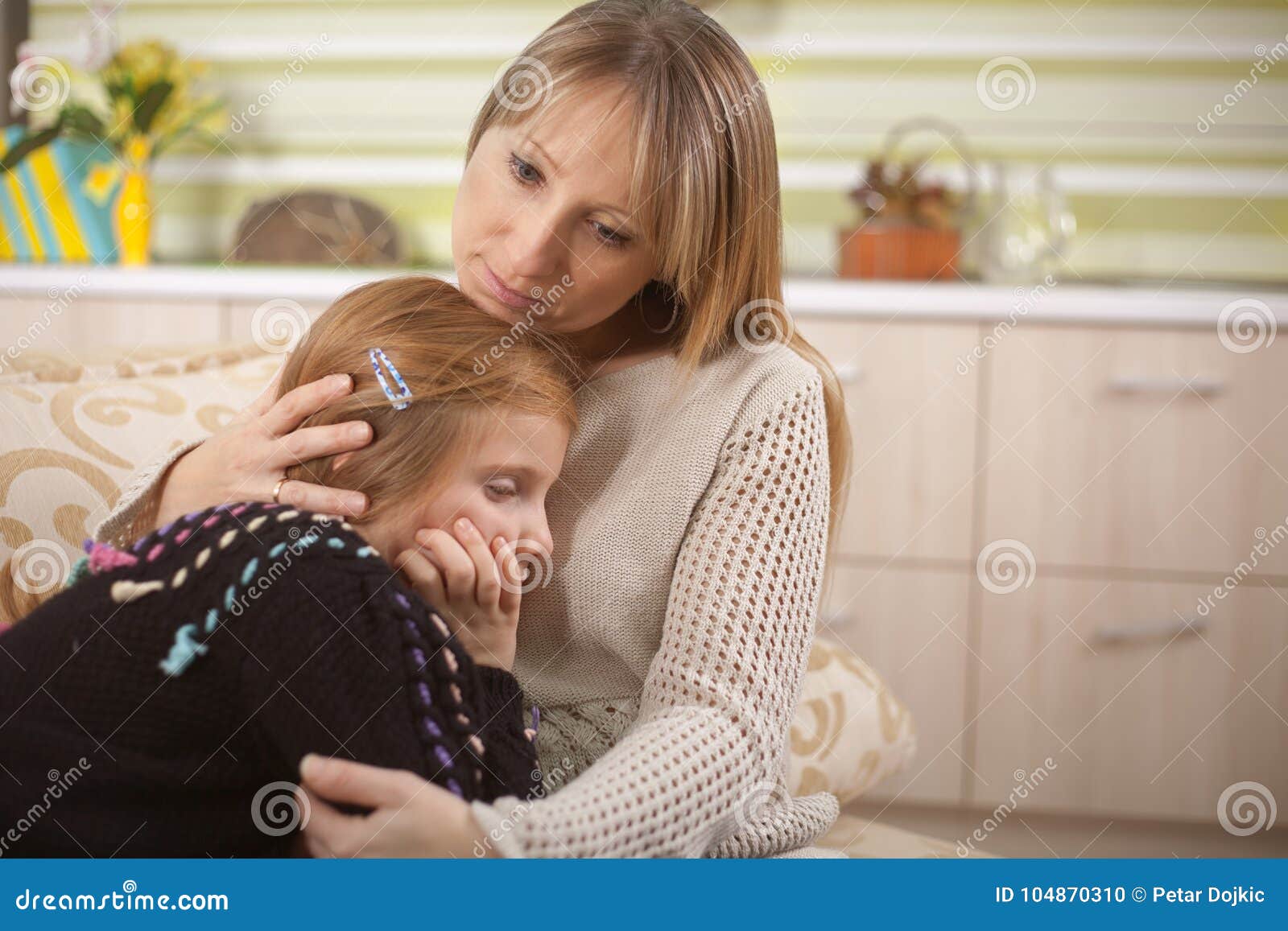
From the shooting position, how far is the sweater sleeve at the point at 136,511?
1.16 m

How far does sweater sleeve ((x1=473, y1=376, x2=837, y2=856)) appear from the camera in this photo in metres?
0.85

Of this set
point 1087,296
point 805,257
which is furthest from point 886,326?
point 805,257

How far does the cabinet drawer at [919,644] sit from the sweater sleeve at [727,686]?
1.17 metres

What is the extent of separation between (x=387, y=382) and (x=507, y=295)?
209 mm

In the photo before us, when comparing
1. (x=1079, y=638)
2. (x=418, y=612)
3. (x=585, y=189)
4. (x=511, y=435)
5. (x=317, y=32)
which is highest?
(x=317, y=32)

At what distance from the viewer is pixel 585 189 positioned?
1.12m

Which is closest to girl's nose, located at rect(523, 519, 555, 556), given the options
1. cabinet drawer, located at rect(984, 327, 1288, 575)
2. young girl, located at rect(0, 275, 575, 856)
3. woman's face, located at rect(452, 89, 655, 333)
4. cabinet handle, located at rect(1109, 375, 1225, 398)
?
young girl, located at rect(0, 275, 575, 856)

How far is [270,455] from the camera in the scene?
3.33 ft

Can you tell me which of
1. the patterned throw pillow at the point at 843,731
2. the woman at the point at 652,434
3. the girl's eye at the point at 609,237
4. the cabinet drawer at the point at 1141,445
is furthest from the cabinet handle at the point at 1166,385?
the girl's eye at the point at 609,237

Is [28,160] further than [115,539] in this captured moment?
Yes

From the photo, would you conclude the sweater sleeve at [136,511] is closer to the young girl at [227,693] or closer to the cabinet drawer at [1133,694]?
the young girl at [227,693]

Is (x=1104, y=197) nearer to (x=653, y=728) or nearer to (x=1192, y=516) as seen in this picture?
(x=1192, y=516)

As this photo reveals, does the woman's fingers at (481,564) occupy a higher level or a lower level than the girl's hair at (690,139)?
lower

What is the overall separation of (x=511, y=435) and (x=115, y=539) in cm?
45
